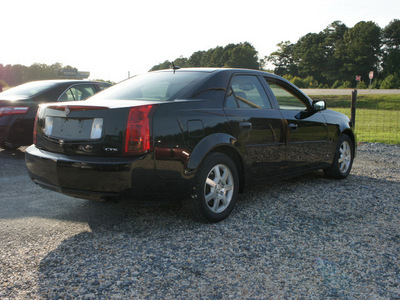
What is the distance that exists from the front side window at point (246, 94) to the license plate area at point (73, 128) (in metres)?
1.39

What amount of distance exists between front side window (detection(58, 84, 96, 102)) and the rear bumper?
453 cm

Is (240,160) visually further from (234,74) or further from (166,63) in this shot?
(166,63)

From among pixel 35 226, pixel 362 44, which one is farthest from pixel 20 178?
pixel 362 44

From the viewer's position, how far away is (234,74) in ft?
14.6

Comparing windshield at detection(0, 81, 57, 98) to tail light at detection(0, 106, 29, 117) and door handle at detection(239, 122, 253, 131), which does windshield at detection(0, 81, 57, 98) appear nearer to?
tail light at detection(0, 106, 29, 117)

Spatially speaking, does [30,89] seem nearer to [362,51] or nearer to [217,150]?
[217,150]

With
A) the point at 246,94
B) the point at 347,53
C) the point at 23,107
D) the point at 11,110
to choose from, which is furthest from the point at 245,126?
the point at 347,53

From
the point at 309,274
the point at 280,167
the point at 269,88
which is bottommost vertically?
the point at 309,274

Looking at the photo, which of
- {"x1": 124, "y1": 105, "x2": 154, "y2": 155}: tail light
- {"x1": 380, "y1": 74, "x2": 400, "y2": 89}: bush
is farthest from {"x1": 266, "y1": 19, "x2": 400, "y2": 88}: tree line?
{"x1": 124, "y1": 105, "x2": 154, "y2": 155}: tail light

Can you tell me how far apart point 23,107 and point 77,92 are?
114cm

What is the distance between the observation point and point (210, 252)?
3.29m

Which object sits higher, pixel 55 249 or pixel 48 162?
pixel 48 162

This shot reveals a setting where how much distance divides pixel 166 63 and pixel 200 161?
152659 millimetres

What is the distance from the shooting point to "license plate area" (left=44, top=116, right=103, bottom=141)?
11.3 feet
